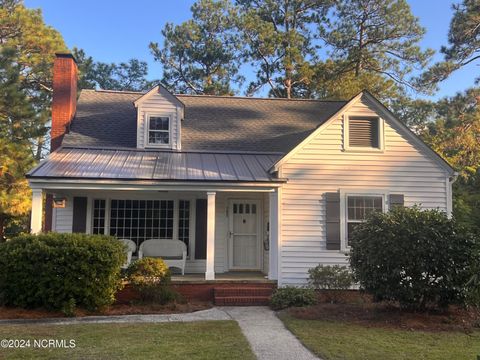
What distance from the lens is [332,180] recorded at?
11.6 metres

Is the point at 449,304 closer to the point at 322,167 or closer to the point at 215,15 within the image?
the point at 322,167

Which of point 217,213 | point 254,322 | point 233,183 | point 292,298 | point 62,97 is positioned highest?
point 62,97

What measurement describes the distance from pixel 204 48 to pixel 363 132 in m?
20.9

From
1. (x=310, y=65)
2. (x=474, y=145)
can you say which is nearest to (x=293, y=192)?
(x=474, y=145)

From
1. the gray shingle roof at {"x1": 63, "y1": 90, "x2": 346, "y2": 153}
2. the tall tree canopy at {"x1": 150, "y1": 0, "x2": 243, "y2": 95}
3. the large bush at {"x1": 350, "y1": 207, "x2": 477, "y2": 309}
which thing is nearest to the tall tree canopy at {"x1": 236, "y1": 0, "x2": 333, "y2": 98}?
the tall tree canopy at {"x1": 150, "y1": 0, "x2": 243, "y2": 95}

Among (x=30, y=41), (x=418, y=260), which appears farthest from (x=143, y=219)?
(x=30, y=41)

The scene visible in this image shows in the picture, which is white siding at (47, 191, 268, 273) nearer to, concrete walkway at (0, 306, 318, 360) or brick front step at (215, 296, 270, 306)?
brick front step at (215, 296, 270, 306)

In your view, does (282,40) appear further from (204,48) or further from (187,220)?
(187,220)

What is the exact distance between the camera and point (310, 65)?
92.3 ft

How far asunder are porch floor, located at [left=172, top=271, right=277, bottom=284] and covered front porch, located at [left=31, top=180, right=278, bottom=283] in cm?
11

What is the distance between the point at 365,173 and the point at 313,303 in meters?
3.80

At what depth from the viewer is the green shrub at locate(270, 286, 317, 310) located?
9773mm

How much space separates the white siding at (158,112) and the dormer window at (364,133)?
16.7ft

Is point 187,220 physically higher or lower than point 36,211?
lower
